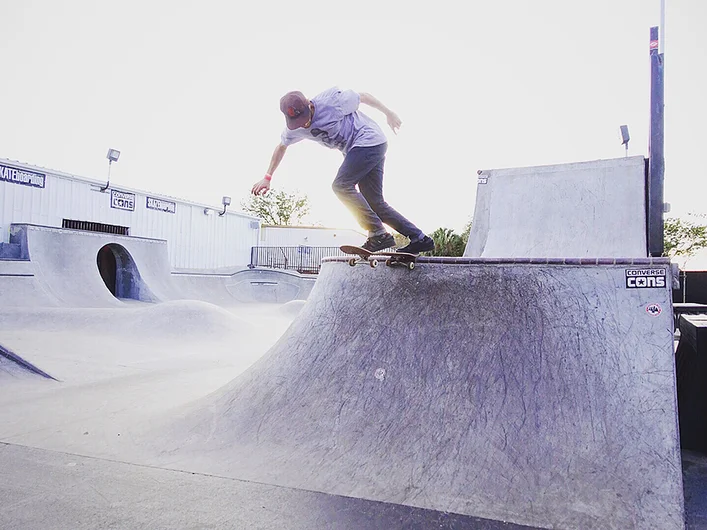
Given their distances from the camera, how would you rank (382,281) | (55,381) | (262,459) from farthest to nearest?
1. (55,381)
2. (382,281)
3. (262,459)

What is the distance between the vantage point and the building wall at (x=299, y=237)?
34.8 m

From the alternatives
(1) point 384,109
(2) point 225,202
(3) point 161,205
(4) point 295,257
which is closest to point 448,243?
(4) point 295,257

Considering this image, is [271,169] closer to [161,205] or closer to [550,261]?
[550,261]

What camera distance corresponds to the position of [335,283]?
350cm

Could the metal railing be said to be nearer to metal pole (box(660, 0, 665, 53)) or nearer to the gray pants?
metal pole (box(660, 0, 665, 53))

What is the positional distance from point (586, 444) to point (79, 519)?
7.60 feet

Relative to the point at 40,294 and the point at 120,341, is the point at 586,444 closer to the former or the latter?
the point at 120,341

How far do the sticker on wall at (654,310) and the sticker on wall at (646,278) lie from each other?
0.10 m

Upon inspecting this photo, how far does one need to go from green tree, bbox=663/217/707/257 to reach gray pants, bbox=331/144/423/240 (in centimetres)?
2709

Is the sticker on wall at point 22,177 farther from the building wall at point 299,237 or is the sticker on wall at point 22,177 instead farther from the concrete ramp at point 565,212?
the building wall at point 299,237

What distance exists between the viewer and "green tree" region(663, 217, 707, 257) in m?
25.4

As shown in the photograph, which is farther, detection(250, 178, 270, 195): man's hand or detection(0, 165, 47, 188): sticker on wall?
detection(0, 165, 47, 188): sticker on wall

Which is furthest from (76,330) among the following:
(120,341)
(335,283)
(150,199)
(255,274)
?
(150,199)

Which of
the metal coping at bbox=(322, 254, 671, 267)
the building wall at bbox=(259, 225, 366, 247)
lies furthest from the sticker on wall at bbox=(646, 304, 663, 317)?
the building wall at bbox=(259, 225, 366, 247)
